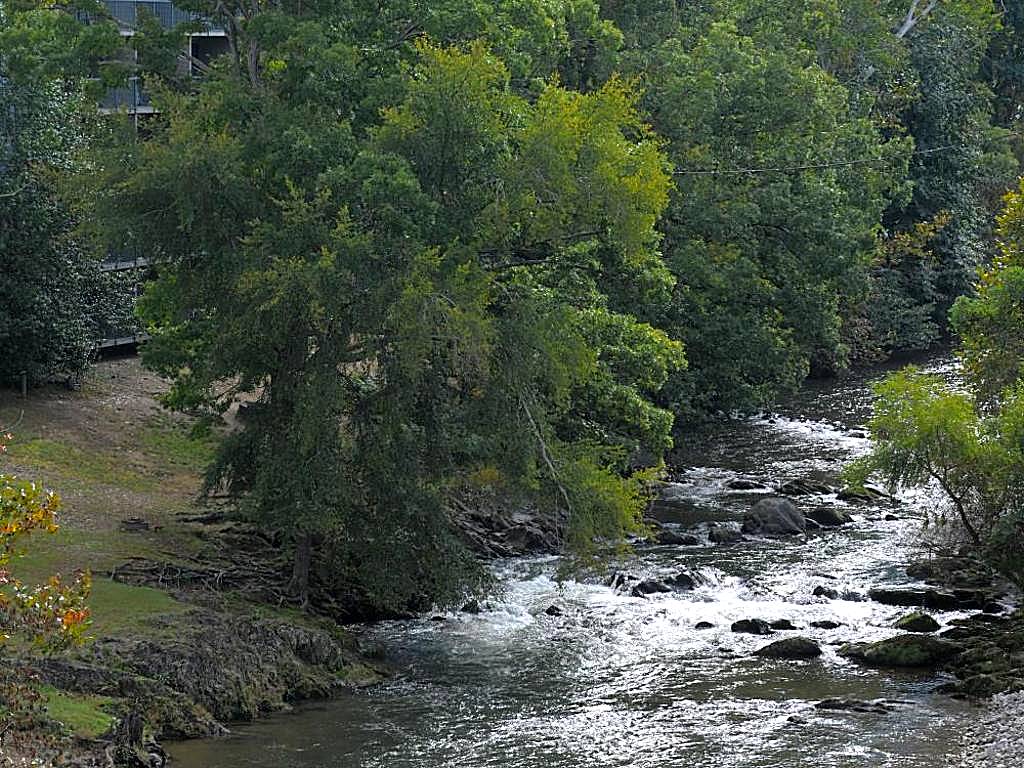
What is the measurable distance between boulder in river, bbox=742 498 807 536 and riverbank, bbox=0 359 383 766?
37.7 feet

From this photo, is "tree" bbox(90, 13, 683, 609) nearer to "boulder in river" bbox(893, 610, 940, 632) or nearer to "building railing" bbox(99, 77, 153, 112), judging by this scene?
"boulder in river" bbox(893, 610, 940, 632)

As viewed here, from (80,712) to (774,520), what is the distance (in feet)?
63.5

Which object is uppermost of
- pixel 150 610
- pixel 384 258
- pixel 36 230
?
pixel 36 230

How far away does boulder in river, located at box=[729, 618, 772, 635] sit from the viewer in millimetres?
28328

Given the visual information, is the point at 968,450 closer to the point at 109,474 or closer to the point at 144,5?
the point at 109,474

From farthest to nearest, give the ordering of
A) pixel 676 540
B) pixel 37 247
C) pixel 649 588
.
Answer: pixel 37 247
pixel 676 540
pixel 649 588

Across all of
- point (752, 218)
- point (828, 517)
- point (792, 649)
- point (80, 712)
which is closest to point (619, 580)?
point (792, 649)

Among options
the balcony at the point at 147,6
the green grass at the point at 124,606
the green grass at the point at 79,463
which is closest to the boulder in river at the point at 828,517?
the green grass at the point at 79,463

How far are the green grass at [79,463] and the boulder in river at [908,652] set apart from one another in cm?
1562

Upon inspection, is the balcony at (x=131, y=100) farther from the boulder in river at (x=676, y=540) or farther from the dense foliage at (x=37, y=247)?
the boulder in river at (x=676, y=540)

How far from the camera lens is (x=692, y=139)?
1734 inches

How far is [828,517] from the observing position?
3656 cm

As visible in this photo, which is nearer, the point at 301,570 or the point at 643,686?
the point at 643,686

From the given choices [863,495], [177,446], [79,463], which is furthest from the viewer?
[863,495]
